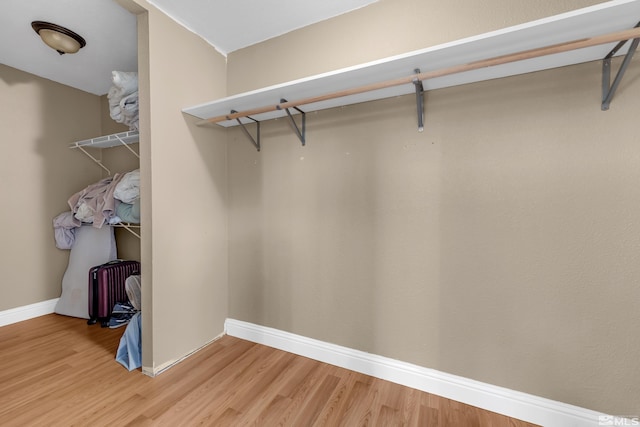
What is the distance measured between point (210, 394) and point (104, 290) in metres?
1.50

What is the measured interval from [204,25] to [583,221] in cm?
246

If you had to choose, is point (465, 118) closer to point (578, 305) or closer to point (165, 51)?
point (578, 305)

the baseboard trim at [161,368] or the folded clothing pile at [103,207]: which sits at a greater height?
the folded clothing pile at [103,207]

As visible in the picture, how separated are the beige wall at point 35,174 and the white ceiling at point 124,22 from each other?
1.13 feet

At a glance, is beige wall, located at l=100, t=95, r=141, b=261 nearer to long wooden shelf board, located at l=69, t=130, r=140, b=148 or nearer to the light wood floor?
long wooden shelf board, located at l=69, t=130, r=140, b=148

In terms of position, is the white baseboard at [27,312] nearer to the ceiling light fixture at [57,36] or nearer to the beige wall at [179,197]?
the beige wall at [179,197]

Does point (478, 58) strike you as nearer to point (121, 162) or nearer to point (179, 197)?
point (179, 197)


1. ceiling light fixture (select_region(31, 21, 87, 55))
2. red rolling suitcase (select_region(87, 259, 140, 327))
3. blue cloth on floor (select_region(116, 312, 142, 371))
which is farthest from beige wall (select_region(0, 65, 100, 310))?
blue cloth on floor (select_region(116, 312, 142, 371))

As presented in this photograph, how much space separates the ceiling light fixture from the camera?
1.71 metres

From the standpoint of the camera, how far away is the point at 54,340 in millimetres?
1974

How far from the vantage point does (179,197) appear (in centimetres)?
172

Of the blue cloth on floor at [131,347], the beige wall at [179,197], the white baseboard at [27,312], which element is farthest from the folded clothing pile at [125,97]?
the white baseboard at [27,312]

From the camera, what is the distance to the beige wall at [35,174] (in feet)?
7.36

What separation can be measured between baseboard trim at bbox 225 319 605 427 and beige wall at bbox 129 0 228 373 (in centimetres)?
50
